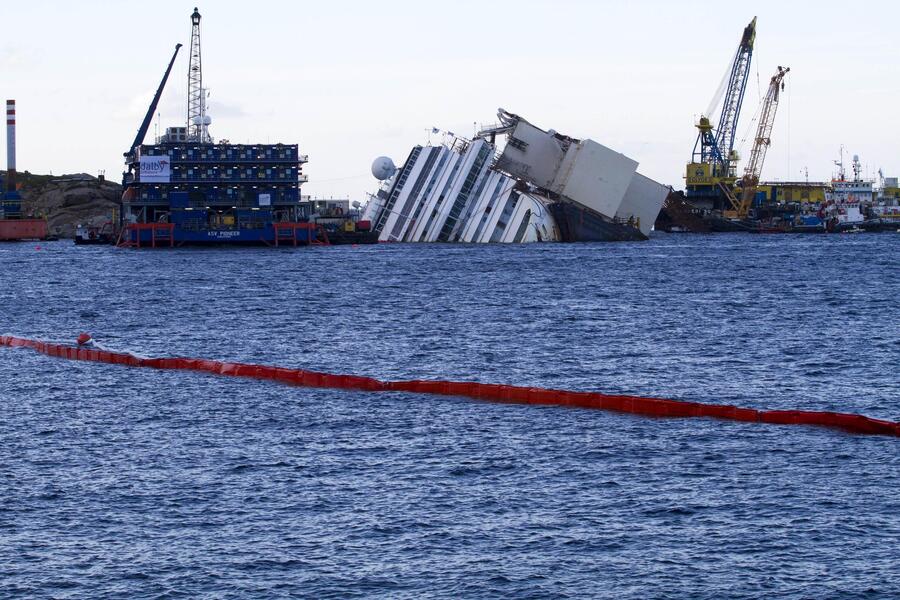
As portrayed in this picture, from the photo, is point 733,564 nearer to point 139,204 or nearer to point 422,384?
point 422,384

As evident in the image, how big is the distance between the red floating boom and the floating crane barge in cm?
13097

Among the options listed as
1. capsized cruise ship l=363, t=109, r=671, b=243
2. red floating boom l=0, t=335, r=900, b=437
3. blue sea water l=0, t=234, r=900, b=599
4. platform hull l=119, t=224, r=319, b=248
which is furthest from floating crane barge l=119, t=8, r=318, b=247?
red floating boom l=0, t=335, r=900, b=437

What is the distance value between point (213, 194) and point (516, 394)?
150m

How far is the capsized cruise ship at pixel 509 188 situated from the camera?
174 metres

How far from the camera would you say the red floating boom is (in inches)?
1554

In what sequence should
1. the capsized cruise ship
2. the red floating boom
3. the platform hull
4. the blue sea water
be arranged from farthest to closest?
1. the platform hull
2. the capsized cruise ship
3. the red floating boom
4. the blue sea water

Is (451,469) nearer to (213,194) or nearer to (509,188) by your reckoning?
(509,188)

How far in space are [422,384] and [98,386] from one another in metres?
12.1

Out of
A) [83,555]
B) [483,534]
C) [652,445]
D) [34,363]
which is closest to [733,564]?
[483,534]

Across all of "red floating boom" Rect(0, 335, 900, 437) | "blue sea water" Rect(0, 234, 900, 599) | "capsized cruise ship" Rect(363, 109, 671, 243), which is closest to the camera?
"blue sea water" Rect(0, 234, 900, 599)

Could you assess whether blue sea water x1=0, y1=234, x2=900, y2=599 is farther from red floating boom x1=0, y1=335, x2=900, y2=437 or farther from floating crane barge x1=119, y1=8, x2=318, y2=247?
floating crane barge x1=119, y1=8, x2=318, y2=247

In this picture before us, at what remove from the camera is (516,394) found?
45250 mm

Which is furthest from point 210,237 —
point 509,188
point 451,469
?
point 451,469

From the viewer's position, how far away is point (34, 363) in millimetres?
56562
